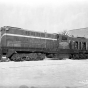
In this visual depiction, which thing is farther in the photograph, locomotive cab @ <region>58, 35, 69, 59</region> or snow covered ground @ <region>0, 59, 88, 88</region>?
locomotive cab @ <region>58, 35, 69, 59</region>

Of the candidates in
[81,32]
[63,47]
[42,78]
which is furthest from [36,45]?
[81,32]

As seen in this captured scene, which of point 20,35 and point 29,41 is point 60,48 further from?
point 20,35

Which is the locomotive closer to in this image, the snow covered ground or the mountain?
the snow covered ground

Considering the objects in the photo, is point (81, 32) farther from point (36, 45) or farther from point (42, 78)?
point (42, 78)

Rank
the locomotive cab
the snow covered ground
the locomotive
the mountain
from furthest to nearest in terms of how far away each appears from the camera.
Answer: the mountain
the locomotive cab
the locomotive
the snow covered ground

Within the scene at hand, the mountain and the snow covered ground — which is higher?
the mountain

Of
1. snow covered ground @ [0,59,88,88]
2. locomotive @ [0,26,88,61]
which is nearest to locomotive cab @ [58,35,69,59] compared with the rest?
locomotive @ [0,26,88,61]

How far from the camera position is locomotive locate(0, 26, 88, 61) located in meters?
15.6

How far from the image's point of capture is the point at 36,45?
17.9 metres

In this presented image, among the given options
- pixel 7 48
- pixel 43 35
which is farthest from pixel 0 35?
pixel 43 35

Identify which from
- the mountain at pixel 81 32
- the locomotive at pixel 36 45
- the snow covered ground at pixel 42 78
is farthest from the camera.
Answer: the mountain at pixel 81 32

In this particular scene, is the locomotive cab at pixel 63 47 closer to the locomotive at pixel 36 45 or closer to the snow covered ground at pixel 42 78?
the locomotive at pixel 36 45

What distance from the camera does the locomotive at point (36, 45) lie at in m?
15.6

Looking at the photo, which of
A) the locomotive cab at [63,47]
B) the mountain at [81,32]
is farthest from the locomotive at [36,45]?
the mountain at [81,32]
